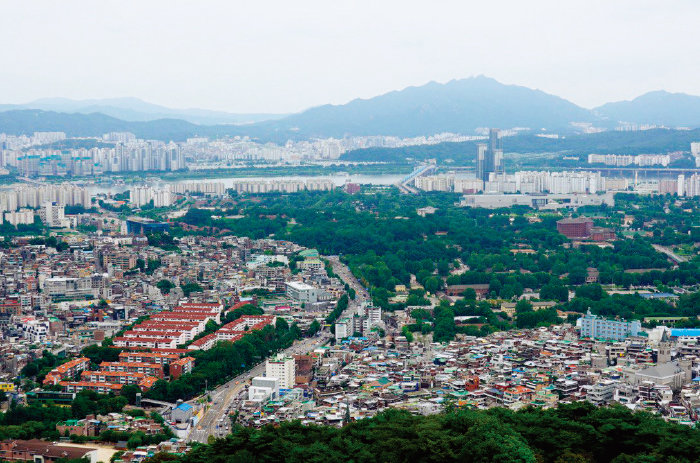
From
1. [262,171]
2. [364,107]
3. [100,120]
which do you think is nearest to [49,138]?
[100,120]

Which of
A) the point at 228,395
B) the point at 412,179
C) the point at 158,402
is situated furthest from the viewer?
the point at 412,179

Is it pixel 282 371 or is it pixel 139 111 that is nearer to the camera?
pixel 282 371

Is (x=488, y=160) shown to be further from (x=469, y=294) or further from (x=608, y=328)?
(x=608, y=328)

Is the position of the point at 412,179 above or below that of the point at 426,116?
below

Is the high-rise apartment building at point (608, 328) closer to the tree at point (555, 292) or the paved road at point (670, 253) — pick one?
the tree at point (555, 292)

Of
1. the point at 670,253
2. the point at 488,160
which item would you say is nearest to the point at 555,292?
the point at 670,253

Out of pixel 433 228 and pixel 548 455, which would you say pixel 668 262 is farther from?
pixel 548 455
